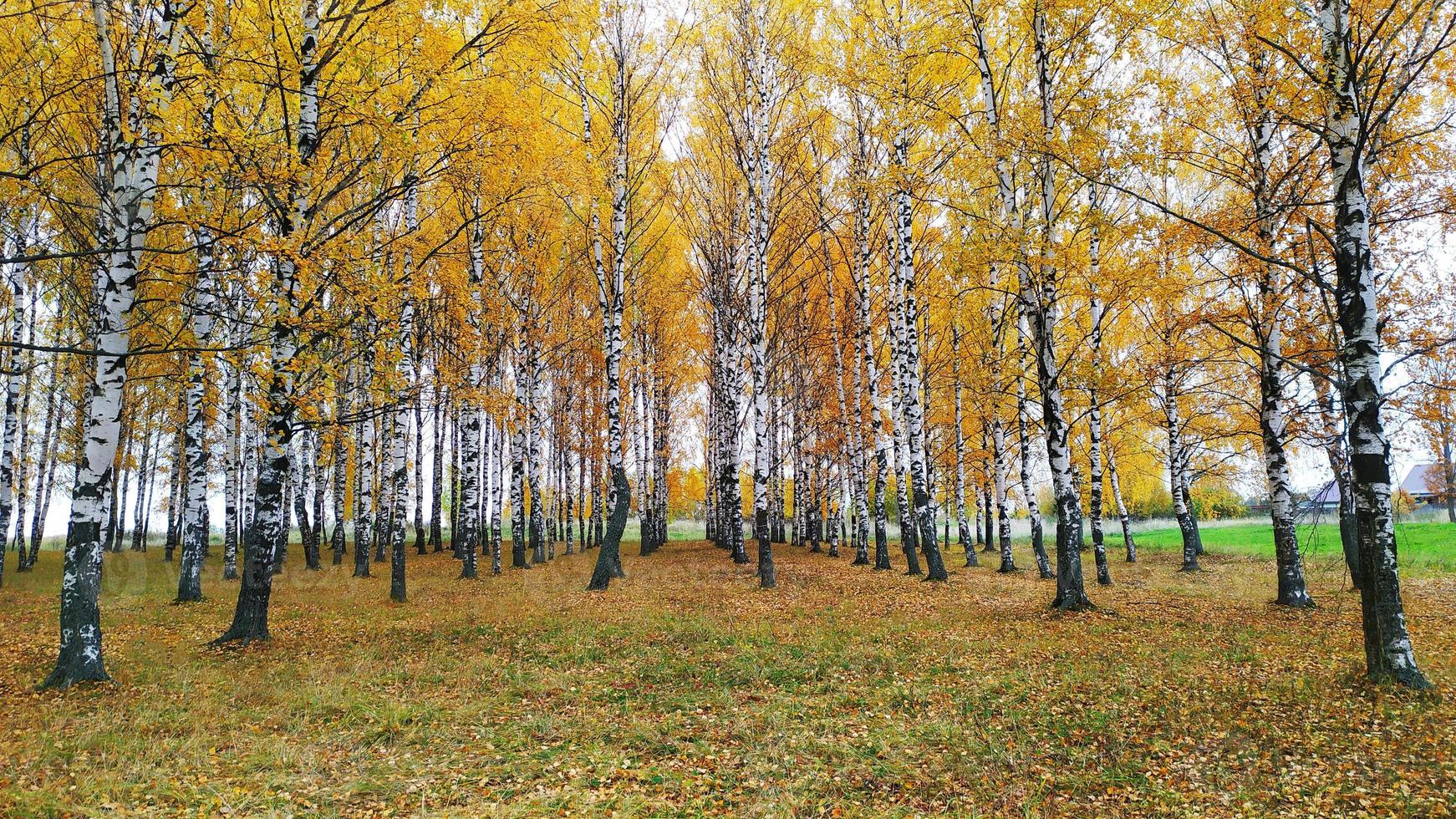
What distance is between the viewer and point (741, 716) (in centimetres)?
673

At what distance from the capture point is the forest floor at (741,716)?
495 cm

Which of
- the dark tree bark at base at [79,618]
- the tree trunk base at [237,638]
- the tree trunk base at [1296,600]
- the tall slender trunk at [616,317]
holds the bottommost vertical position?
the tree trunk base at [1296,600]

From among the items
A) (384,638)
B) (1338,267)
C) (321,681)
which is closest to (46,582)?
(384,638)

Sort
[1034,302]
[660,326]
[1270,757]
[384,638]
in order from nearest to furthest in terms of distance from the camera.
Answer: [1270,757]
[384,638]
[1034,302]
[660,326]

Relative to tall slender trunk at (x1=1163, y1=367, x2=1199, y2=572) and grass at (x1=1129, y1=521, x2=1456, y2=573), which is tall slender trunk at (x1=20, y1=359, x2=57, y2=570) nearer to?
tall slender trunk at (x1=1163, y1=367, x2=1199, y2=572)

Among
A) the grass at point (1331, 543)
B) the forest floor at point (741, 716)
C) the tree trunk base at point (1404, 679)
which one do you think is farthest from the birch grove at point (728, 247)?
the grass at point (1331, 543)

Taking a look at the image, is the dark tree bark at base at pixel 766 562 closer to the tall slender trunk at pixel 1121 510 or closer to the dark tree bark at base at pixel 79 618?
the dark tree bark at base at pixel 79 618

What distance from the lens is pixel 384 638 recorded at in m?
9.84

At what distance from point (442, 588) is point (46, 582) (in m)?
10.7

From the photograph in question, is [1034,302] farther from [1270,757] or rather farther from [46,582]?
[46,582]

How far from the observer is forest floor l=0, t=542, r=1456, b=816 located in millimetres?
4949

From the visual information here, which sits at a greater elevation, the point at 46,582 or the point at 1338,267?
the point at 1338,267

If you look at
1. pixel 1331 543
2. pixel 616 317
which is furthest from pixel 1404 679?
pixel 1331 543

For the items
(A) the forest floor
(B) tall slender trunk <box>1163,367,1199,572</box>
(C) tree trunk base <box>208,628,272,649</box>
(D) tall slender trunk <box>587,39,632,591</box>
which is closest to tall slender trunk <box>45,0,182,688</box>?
(A) the forest floor
